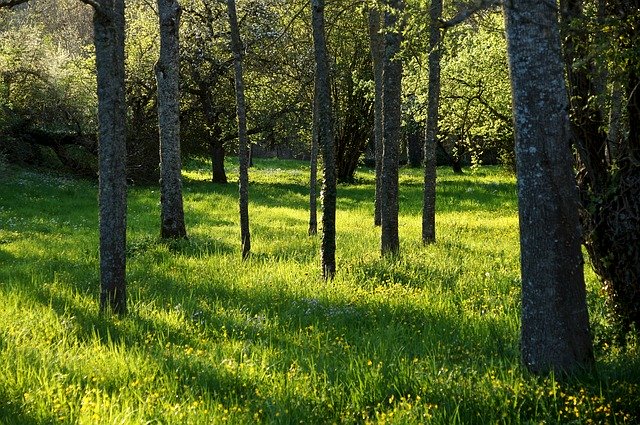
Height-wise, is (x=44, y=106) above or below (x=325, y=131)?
above

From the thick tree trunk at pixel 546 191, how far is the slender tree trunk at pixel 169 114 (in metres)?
9.56

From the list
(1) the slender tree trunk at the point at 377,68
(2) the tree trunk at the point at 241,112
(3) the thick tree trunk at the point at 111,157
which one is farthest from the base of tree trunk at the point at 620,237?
(1) the slender tree trunk at the point at 377,68

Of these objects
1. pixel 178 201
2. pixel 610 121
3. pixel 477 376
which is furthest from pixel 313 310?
pixel 178 201

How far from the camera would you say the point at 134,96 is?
3047 cm

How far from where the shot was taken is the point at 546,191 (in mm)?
4781

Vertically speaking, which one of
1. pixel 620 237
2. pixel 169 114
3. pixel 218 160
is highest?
pixel 169 114

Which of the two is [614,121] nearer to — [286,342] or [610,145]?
[610,145]

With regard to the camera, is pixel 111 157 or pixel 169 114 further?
pixel 169 114

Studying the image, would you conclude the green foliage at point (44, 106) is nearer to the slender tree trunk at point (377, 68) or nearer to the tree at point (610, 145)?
the slender tree trunk at point (377, 68)

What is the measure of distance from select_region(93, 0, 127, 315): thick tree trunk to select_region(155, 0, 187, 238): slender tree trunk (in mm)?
5902

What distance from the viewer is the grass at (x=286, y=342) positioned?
4496mm

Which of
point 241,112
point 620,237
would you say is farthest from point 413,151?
point 620,237

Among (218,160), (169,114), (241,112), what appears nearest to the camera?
(241,112)

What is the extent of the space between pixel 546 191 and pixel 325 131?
4528 millimetres
